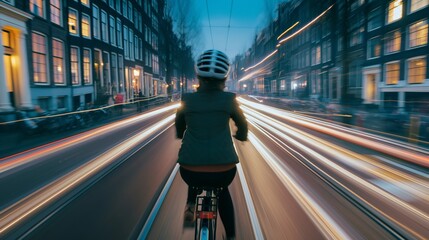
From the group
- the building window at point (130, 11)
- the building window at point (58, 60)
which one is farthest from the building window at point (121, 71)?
the building window at point (58, 60)

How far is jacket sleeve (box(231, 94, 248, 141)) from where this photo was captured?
7.52 ft

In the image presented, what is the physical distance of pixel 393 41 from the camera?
24.2m

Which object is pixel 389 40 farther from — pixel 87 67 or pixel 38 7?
pixel 38 7

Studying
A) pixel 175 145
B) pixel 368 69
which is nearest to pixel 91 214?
pixel 175 145

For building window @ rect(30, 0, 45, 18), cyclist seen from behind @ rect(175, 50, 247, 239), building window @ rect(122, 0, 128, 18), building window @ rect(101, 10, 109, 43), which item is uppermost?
building window @ rect(122, 0, 128, 18)

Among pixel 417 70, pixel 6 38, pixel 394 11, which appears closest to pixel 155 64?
pixel 394 11

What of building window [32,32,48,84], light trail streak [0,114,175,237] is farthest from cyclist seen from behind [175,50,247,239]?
building window [32,32,48,84]

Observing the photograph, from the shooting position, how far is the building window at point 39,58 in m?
16.3

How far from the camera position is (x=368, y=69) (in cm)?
2781

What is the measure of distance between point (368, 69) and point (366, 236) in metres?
27.9

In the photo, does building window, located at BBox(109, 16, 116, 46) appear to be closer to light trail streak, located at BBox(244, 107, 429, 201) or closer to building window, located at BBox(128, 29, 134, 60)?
building window, located at BBox(128, 29, 134, 60)

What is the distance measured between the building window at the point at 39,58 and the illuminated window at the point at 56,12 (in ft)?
6.53

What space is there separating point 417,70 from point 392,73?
9.57 ft

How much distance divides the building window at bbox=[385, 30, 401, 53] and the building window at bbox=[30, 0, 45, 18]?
2370cm
